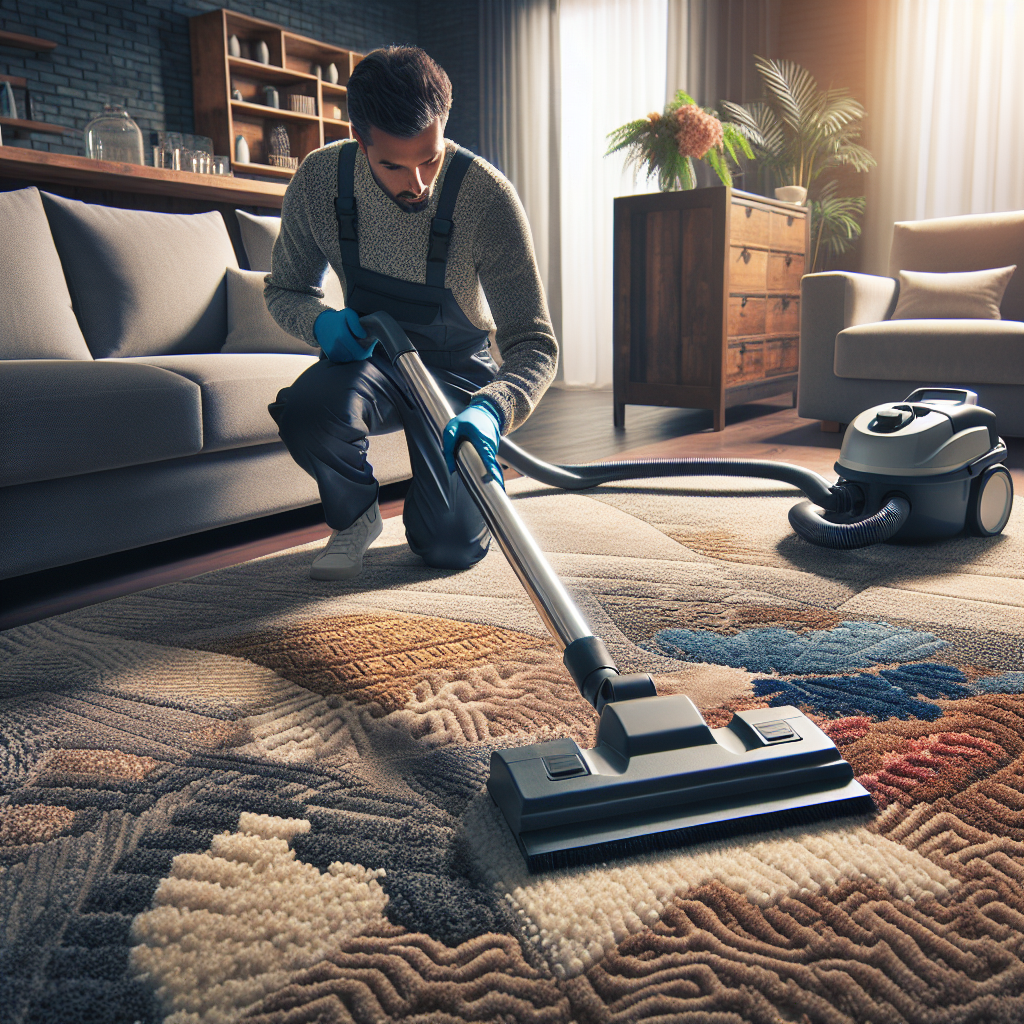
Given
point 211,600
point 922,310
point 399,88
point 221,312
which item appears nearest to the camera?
point 399,88

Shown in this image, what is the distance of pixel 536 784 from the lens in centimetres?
67

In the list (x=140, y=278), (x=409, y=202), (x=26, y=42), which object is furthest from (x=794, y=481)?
(x=26, y=42)

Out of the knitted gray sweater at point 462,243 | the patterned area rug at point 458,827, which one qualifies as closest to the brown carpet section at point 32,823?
the patterned area rug at point 458,827

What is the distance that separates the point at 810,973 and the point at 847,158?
14.3ft

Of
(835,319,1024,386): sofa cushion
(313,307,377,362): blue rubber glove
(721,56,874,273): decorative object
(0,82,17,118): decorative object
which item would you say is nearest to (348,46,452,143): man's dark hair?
(313,307,377,362): blue rubber glove

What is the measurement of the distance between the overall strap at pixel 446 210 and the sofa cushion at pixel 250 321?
89 cm

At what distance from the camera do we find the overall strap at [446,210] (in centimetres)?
140

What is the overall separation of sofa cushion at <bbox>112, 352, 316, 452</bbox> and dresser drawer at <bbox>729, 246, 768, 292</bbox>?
6.39ft

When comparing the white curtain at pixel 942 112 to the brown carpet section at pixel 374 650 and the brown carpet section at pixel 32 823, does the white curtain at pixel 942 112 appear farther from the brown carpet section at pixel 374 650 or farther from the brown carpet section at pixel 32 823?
the brown carpet section at pixel 32 823

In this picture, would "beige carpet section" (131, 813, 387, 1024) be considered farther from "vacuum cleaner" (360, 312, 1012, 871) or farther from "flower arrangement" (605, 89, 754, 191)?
"flower arrangement" (605, 89, 754, 191)

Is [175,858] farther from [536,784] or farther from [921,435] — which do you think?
[921,435]

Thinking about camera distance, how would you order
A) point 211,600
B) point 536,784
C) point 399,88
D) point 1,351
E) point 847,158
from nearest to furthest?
→ point 536,784 → point 399,88 → point 211,600 → point 1,351 → point 847,158

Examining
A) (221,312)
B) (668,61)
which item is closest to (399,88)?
(221,312)

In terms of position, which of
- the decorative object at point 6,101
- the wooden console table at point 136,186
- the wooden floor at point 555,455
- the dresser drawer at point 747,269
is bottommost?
the wooden floor at point 555,455
